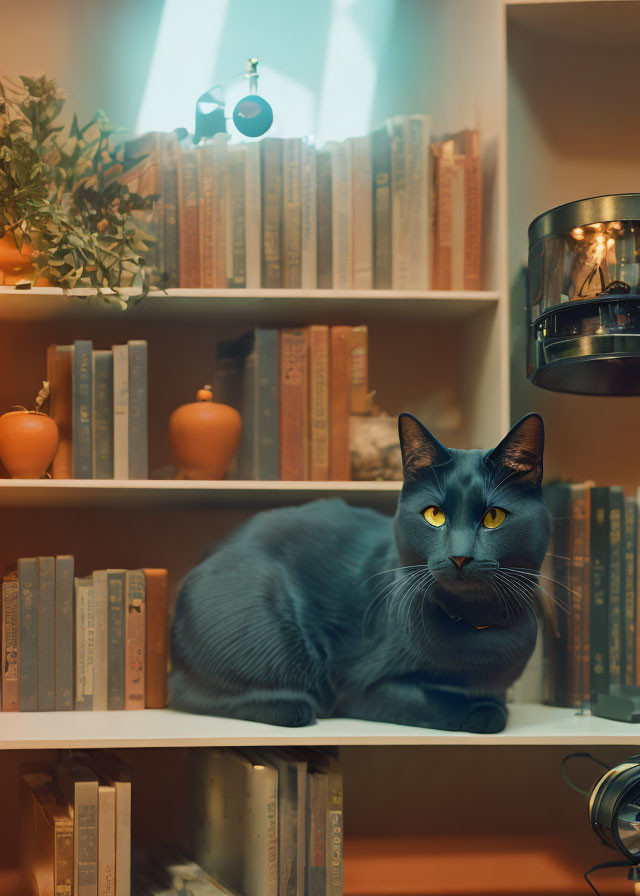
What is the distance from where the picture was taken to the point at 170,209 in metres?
1.40

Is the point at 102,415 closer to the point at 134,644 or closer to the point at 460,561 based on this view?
the point at 134,644

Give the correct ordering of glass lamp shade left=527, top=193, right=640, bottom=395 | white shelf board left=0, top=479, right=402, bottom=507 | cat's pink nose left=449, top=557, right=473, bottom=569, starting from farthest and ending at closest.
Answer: white shelf board left=0, top=479, right=402, bottom=507
glass lamp shade left=527, top=193, right=640, bottom=395
cat's pink nose left=449, top=557, right=473, bottom=569

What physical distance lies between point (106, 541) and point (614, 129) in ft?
4.25

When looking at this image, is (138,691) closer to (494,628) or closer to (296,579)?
(296,579)

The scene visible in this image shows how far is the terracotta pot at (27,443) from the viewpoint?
52.1 inches

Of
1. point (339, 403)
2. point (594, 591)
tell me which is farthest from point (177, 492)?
point (594, 591)

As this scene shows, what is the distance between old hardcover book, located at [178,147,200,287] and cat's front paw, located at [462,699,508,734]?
2.65ft

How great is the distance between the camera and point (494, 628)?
3.81 ft

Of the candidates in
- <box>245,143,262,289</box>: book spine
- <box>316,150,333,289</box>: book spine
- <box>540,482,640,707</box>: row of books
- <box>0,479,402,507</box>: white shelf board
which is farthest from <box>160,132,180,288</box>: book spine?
<box>540,482,640,707</box>: row of books

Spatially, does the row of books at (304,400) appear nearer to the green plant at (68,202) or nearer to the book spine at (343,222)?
the book spine at (343,222)

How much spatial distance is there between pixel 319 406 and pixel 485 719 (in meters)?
0.56

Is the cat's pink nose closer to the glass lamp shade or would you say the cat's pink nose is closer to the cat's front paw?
the cat's front paw

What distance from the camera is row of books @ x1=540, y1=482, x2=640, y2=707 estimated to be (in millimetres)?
1356

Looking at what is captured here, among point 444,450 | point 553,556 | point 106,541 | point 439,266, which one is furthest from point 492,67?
point 106,541
